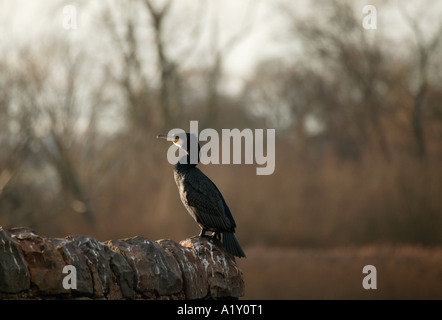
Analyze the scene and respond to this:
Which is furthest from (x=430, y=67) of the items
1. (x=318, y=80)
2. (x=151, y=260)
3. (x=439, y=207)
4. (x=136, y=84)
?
(x=151, y=260)

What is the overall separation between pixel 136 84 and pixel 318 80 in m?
6.36

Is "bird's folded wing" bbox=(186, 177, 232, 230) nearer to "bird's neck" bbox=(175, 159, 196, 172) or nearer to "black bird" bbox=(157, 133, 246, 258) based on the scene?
"black bird" bbox=(157, 133, 246, 258)

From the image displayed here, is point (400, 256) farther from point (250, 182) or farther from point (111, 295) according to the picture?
point (111, 295)

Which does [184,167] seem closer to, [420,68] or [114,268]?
[114,268]

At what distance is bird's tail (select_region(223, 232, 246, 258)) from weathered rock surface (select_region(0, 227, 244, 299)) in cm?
6

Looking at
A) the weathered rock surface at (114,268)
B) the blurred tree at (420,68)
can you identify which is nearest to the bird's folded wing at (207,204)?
the weathered rock surface at (114,268)

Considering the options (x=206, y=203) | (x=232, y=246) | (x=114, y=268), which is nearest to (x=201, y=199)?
(x=206, y=203)

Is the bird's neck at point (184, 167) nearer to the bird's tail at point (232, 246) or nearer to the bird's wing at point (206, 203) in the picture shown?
the bird's wing at point (206, 203)

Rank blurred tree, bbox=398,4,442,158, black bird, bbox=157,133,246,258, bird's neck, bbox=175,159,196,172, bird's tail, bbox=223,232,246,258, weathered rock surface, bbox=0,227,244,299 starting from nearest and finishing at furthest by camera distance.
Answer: weathered rock surface, bbox=0,227,244,299 → bird's tail, bbox=223,232,246,258 → black bird, bbox=157,133,246,258 → bird's neck, bbox=175,159,196,172 → blurred tree, bbox=398,4,442,158

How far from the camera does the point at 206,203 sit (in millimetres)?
4953

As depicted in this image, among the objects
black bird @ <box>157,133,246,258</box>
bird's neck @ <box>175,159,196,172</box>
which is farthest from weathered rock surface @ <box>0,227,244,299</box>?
bird's neck @ <box>175,159,196,172</box>

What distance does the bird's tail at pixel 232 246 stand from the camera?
458 centimetres

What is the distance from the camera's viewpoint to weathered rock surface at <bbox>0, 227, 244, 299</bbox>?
3166 millimetres

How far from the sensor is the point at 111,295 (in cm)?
357
